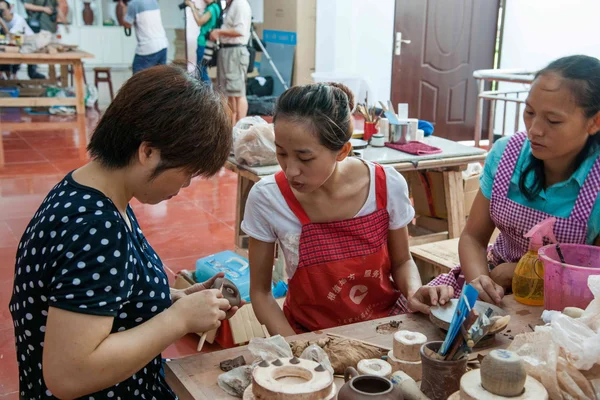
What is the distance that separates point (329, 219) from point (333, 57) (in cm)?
831

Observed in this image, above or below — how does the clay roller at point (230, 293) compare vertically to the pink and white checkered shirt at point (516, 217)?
below

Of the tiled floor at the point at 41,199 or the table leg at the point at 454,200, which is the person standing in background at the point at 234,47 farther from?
the table leg at the point at 454,200

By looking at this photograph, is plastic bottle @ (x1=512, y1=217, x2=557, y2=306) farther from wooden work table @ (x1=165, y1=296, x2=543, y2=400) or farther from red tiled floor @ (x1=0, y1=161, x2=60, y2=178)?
red tiled floor @ (x1=0, y1=161, x2=60, y2=178)

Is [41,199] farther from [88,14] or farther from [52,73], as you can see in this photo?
[88,14]

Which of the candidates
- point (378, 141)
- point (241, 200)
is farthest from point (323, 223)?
point (378, 141)

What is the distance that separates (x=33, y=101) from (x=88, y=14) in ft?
17.9

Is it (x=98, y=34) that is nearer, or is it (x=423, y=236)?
(x=423, y=236)

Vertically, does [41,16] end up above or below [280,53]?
above

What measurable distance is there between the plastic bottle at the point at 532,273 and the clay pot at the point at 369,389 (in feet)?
2.38

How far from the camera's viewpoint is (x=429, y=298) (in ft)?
5.32

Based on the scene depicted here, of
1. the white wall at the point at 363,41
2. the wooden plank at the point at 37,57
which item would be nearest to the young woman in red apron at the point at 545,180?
the white wall at the point at 363,41

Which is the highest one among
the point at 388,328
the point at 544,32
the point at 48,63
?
the point at 544,32

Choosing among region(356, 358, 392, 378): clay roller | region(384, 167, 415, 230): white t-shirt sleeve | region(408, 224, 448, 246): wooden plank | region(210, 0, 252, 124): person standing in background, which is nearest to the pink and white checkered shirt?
region(384, 167, 415, 230): white t-shirt sleeve

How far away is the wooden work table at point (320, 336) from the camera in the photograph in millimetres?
1281
